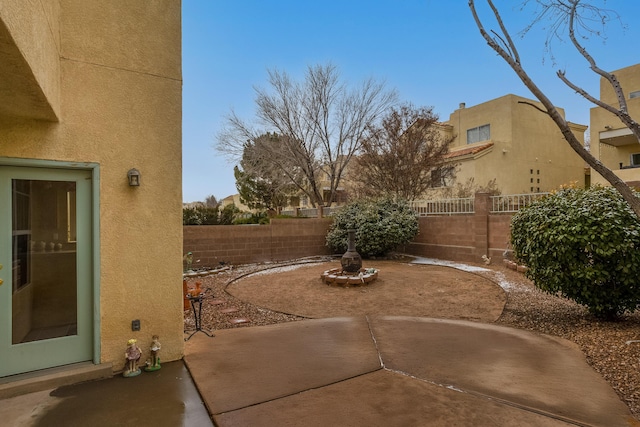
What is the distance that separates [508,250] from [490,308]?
505 cm

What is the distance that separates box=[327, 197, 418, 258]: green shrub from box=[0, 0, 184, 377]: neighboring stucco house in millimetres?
9451

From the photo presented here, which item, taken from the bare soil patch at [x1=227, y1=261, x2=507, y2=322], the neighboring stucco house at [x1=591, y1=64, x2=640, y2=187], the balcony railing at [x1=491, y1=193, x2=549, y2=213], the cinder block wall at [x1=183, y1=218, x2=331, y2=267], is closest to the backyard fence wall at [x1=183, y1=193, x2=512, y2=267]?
the cinder block wall at [x1=183, y1=218, x2=331, y2=267]

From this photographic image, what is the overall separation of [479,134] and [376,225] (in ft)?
43.7

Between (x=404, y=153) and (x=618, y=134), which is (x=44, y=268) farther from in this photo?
(x=618, y=134)

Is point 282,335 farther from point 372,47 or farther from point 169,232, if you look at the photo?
point 372,47

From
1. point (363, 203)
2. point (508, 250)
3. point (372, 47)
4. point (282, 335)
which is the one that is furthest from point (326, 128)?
point (282, 335)

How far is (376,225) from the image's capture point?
12664 mm

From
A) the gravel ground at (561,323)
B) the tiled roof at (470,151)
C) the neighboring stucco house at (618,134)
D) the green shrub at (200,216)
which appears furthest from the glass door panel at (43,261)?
the tiled roof at (470,151)

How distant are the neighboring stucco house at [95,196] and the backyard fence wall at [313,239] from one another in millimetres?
8160

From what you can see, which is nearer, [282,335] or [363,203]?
[282,335]

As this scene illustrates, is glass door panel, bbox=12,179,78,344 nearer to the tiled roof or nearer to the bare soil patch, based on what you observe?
the bare soil patch

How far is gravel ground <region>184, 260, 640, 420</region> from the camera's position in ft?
11.8

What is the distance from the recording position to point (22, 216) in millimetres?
3262

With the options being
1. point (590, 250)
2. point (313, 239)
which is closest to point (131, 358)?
point (590, 250)
